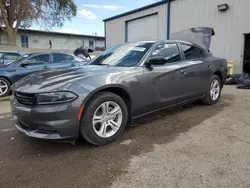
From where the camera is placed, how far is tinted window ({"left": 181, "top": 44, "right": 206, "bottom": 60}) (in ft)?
14.5

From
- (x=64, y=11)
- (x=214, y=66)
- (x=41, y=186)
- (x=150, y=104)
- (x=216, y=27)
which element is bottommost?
(x=41, y=186)

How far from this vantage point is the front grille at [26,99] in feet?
8.73

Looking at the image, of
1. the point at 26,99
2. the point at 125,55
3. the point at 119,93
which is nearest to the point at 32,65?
the point at 125,55

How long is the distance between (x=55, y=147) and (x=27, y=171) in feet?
1.96

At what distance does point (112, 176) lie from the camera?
2.32 meters

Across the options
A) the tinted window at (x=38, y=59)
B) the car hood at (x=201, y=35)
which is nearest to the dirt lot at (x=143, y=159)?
the tinted window at (x=38, y=59)

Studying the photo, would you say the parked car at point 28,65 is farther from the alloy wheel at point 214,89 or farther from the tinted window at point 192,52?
the alloy wheel at point 214,89

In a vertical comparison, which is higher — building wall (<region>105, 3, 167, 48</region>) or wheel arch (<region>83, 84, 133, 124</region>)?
building wall (<region>105, 3, 167, 48</region>)

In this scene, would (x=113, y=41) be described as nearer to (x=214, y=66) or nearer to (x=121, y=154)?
(x=214, y=66)

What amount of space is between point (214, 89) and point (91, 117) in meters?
3.48

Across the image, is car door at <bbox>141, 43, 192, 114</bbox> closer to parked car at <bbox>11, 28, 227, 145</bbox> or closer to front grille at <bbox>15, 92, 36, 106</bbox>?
parked car at <bbox>11, 28, 227, 145</bbox>

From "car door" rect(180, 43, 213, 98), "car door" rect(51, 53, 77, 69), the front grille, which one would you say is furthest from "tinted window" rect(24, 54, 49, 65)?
"car door" rect(180, 43, 213, 98)

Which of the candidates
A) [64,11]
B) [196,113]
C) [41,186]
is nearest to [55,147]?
[41,186]

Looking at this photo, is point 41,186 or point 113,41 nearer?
point 41,186
